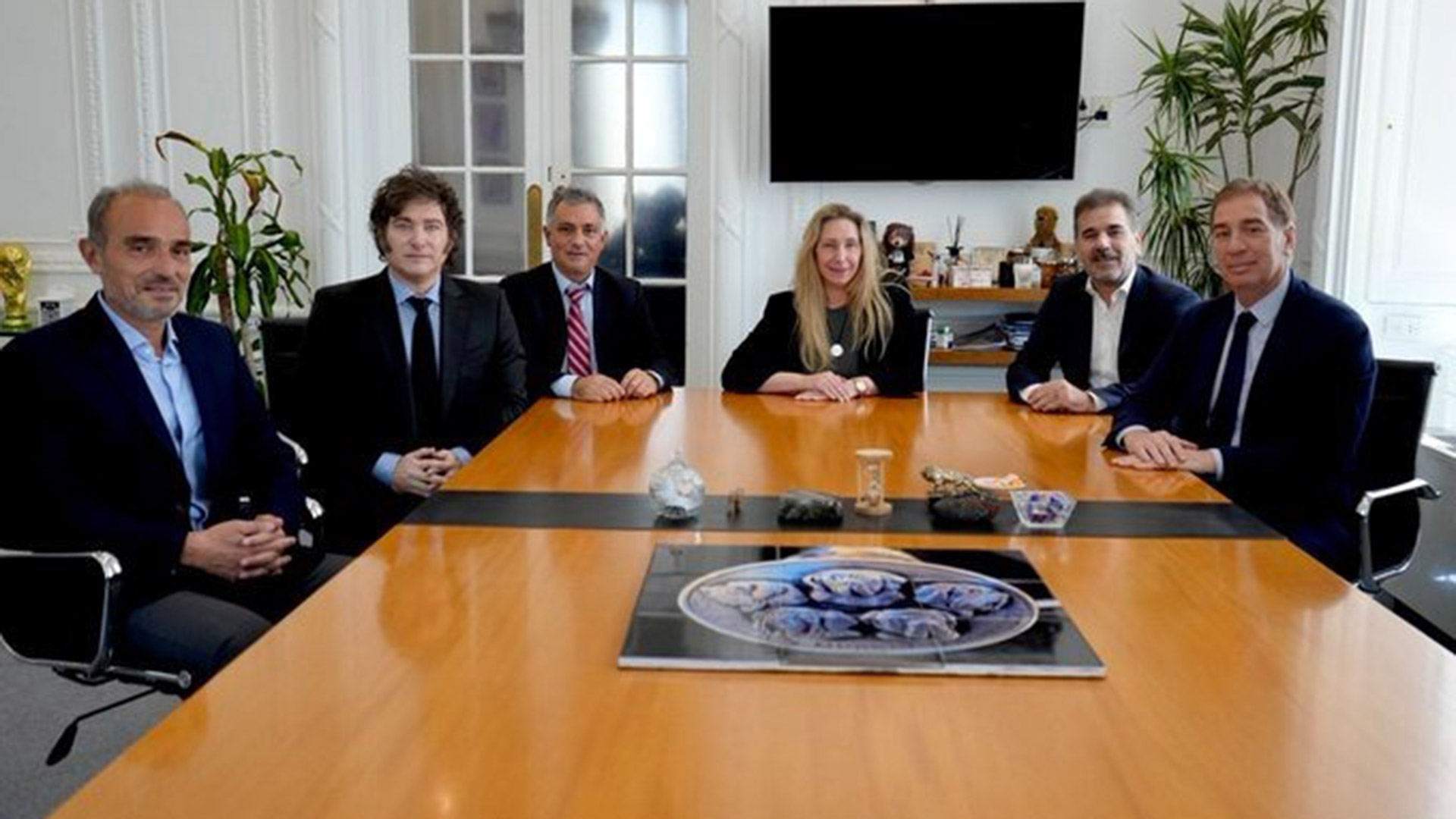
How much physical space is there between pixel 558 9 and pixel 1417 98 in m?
3.46

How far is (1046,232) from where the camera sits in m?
5.60

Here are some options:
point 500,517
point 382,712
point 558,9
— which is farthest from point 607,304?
point 382,712

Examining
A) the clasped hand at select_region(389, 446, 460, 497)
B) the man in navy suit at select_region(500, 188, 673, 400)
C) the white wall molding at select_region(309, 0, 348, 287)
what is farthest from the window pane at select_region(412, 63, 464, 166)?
the clasped hand at select_region(389, 446, 460, 497)

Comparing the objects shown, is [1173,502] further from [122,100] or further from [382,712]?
[122,100]

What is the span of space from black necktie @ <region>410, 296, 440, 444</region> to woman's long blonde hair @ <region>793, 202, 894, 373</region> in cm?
112

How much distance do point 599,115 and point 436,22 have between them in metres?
0.83

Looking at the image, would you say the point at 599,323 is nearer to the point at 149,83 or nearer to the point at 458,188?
the point at 458,188

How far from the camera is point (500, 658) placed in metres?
1.54

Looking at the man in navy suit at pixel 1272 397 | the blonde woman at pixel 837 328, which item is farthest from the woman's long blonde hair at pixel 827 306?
the man in navy suit at pixel 1272 397

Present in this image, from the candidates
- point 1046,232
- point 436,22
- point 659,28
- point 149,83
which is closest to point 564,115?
point 659,28

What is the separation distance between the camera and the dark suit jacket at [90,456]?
239 centimetres

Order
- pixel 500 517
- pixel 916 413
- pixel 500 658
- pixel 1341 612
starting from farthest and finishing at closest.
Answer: pixel 916 413 < pixel 500 517 < pixel 1341 612 < pixel 500 658

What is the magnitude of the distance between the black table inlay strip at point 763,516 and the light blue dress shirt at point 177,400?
0.60m

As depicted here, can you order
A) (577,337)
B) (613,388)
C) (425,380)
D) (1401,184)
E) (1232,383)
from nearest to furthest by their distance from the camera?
(1232,383) < (425,380) < (613,388) < (577,337) < (1401,184)
